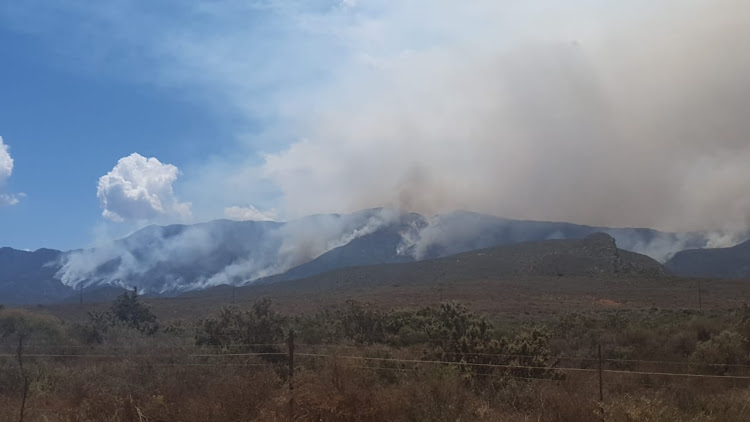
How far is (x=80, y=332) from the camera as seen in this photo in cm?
2975

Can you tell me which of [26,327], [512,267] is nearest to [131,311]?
[26,327]

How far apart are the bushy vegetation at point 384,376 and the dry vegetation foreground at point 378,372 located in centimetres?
5

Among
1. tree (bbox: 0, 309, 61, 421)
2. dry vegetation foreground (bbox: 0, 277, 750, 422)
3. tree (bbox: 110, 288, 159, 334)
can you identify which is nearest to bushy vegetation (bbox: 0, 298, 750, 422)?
dry vegetation foreground (bbox: 0, 277, 750, 422)

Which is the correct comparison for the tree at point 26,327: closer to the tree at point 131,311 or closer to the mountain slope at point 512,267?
the tree at point 131,311

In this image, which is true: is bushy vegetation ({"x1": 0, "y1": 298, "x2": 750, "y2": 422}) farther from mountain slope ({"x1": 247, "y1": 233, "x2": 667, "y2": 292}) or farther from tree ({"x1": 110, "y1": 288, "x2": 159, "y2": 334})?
mountain slope ({"x1": 247, "y1": 233, "x2": 667, "y2": 292})

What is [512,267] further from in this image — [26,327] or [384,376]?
[384,376]

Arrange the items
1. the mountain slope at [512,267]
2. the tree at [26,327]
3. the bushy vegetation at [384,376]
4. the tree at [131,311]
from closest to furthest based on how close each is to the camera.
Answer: the bushy vegetation at [384,376]
the tree at [26,327]
the tree at [131,311]
the mountain slope at [512,267]

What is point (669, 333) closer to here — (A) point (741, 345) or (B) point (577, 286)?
(A) point (741, 345)

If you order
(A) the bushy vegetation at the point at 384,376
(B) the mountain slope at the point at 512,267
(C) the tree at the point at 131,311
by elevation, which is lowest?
(A) the bushy vegetation at the point at 384,376

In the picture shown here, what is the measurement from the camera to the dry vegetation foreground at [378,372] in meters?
11.9

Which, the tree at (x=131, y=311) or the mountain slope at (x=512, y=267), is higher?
the mountain slope at (x=512, y=267)

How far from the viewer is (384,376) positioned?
Answer: 1598 centimetres

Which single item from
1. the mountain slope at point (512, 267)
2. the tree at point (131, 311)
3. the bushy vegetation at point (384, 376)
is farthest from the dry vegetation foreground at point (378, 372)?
the mountain slope at point (512, 267)

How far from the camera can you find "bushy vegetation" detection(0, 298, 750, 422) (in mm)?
11914
